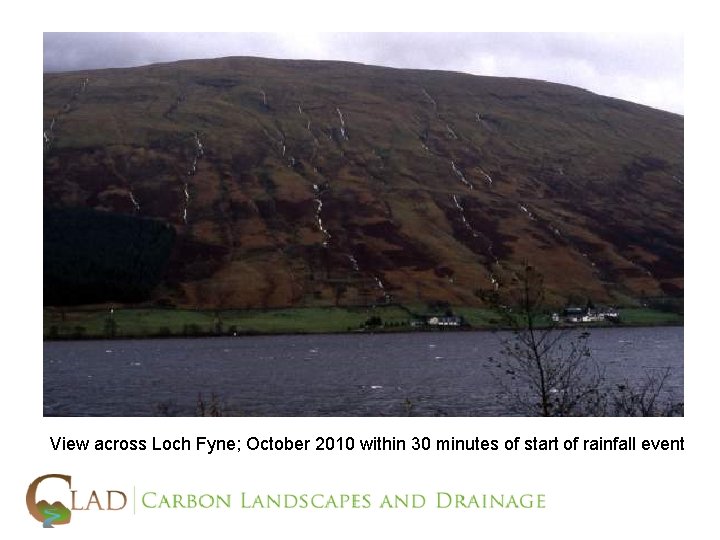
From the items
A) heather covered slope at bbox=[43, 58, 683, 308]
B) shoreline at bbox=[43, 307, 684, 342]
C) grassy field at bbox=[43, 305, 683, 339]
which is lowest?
shoreline at bbox=[43, 307, 684, 342]

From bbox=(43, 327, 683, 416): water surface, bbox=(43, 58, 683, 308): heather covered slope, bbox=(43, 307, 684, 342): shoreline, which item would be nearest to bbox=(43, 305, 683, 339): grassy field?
bbox=(43, 307, 684, 342): shoreline

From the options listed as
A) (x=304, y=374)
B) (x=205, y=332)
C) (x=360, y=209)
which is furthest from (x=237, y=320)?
(x=304, y=374)

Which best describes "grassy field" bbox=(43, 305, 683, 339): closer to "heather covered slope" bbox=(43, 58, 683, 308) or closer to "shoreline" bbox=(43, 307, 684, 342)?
"shoreline" bbox=(43, 307, 684, 342)

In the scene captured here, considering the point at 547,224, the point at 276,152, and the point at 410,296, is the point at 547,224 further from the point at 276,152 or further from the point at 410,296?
the point at 276,152

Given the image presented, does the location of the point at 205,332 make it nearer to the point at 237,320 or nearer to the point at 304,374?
the point at 237,320

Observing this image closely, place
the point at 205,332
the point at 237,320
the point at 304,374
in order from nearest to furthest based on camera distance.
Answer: the point at 304,374, the point at 205,332, the point at 237,320

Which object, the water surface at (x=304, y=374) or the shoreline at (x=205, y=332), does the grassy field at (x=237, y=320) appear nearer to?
the shoreline at (x=205, y=332)
